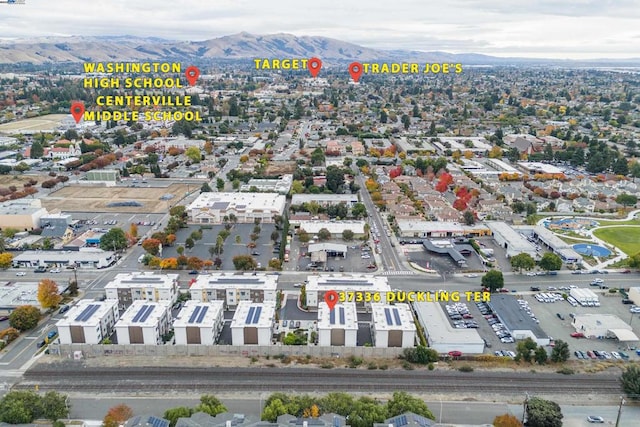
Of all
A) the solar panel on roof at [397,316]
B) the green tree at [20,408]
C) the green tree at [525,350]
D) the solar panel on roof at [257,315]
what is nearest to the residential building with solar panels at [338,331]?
the solar panel on roof at [397,316]

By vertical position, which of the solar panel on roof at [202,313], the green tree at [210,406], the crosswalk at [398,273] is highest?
the solar panel on roof at [202,313]

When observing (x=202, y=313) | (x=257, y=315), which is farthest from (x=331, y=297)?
A: (x=202, y=313)

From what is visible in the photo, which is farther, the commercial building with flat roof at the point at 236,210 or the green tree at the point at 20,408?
the commercial building with flat roof at the point at 236,210

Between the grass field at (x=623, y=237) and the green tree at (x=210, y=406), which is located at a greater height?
the green tree at (x=210, y=406)

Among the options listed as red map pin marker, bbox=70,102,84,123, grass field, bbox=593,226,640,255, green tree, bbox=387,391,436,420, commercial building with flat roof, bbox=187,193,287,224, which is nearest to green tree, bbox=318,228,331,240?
commercial building with flat roof, bbox=187,193,287,224

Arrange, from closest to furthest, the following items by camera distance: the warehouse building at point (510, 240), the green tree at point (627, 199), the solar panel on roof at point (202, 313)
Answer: the solar panel on roof at point (202, 313), the warehouse building at point (510, 240), the green tree at point (627, 199)

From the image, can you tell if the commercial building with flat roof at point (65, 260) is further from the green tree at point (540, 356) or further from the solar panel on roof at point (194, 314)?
the green tree at point (540, 356)

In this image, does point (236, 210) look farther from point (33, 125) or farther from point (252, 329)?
point (33, 125)

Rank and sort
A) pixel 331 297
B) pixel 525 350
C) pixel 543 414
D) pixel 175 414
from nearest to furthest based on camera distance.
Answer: pixel 175 414 < pixel 543 414 < pixel 525 350 < pixel 331 297

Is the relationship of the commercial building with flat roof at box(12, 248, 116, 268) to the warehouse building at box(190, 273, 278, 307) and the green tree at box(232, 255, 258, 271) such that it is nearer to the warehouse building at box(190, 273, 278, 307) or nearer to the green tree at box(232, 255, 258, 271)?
the green tree at box(232, 255, 258, 271)
